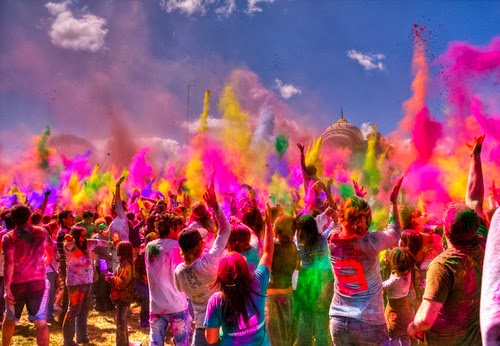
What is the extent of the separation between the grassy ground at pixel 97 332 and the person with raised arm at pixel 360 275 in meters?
4.31

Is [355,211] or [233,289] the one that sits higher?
[355,211]

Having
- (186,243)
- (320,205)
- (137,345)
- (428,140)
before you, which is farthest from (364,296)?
(428,140)

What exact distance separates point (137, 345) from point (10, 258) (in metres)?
2.20

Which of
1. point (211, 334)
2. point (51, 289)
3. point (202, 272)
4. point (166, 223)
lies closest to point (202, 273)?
point (202, 272)

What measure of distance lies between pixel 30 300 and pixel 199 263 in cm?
278

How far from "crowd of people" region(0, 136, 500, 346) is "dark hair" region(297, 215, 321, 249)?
0.5 inches

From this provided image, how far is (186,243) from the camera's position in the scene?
4027 mm

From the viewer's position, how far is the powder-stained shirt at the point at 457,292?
2.81 m

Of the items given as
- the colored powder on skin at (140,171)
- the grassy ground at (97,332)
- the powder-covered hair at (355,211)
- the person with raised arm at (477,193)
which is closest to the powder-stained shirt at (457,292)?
the person with raised arm at (477,193)

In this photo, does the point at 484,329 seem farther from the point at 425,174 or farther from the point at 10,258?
the point at 425,174

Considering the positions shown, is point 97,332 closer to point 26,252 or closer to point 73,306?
point 73,306

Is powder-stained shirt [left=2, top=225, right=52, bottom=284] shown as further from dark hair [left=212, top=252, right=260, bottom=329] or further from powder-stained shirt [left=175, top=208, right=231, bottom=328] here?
dark hair [left=212, top=252, right=260, bottom=329]

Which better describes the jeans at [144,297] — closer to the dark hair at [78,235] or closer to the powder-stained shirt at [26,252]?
the dark hair at [78,235]

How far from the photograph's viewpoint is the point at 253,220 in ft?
16.7
